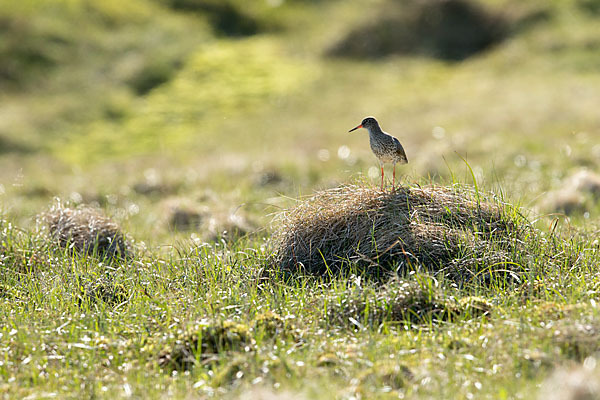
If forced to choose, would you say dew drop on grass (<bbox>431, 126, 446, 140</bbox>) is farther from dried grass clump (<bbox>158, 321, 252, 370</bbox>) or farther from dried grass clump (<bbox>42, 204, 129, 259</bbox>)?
dried grass clump (<bbox>158, 321, 252, 370</bbox>)

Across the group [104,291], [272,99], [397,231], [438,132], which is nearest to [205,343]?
[104,291]

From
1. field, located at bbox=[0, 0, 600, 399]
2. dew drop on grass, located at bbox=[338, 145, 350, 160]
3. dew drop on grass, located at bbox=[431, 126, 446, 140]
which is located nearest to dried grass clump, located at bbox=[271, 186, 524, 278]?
field, located at bbox=[0, 0, 600, 399]

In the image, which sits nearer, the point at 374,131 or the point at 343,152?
the point at 374,131

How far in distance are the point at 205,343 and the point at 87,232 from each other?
10.6 feet

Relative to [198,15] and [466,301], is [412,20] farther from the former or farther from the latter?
[466,301]

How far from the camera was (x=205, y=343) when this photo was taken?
17.8 ft

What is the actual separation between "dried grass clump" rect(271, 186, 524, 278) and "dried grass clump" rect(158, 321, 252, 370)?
4.17ft

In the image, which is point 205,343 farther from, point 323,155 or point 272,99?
point 272,99

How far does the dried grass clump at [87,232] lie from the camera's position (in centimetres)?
802

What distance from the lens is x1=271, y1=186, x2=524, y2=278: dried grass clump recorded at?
21.4 feet

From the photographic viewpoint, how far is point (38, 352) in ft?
17.9

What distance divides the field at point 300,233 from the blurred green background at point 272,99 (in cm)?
13

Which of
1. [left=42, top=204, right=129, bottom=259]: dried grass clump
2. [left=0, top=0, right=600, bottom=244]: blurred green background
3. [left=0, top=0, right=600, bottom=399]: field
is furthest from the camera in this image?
[left=0, top=0, right=600, bottom=244]: blurred green background

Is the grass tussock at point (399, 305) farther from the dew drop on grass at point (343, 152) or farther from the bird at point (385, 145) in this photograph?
the dew drop on grass at point (343, 152)
